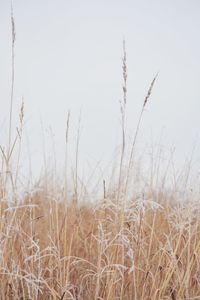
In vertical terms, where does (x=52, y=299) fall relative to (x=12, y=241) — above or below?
below

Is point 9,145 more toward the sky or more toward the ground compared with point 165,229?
more toward the sky

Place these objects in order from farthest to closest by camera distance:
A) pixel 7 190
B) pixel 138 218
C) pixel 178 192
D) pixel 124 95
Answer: pixel 178 192 < pixel 7 190 < pixel 138 218 < pixel 124 95

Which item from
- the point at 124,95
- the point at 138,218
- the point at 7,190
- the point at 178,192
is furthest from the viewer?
the point at 178,192

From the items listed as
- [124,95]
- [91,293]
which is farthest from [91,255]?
[124,95]

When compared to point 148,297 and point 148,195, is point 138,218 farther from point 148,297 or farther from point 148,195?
point 148,195

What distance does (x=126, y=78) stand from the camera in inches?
87.0

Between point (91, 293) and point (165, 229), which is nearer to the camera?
point (91, 293)

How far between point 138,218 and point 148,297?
0.35 metres

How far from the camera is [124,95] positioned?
221 centimetres

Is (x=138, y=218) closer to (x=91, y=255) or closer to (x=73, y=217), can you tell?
(x=91, y=255)

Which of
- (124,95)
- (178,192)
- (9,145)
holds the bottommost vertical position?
(178,192)

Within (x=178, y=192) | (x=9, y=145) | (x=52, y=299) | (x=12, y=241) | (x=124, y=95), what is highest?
(x=124, y=95)

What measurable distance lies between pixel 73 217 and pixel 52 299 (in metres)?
0.87

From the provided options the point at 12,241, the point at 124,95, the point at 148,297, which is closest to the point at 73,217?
the point at 12,241
